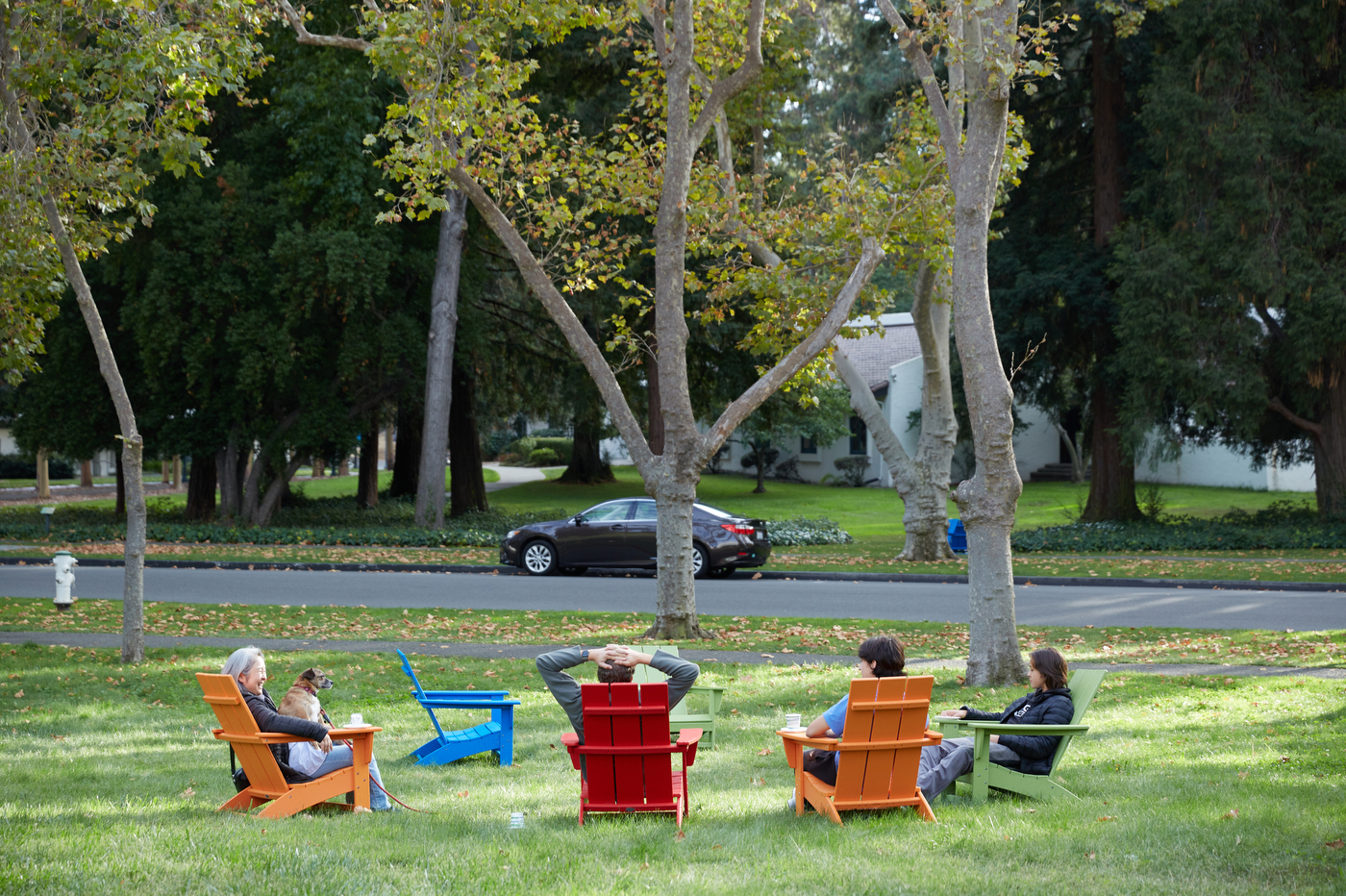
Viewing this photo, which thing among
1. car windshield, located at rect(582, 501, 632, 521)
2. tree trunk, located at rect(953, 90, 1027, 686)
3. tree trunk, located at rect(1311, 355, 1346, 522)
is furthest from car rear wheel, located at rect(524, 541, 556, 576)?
tree trunk, located at rect(1311, 355, 1346, 522)

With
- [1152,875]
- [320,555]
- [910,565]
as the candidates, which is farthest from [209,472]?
[1152,875]

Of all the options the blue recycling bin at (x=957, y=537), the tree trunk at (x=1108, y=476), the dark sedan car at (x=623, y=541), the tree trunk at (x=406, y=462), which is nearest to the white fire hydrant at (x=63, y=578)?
the dark sedan car at (x=623, y=541)

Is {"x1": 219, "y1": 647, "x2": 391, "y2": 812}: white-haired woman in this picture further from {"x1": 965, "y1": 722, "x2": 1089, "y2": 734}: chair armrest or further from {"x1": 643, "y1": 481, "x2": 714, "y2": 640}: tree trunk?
{"x1": 643, "y1": 481, "x2": 714, "y2": 640}: tree trunk

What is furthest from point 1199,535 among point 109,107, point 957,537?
point 109,107

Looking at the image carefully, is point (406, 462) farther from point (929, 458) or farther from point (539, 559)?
point (929, 458)

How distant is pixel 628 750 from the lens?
571cm

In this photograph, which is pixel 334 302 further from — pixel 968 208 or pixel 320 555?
pixel 968 208

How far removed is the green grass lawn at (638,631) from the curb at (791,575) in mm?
5216

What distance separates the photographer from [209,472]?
32.7 metres

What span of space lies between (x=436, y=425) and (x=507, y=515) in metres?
5.21

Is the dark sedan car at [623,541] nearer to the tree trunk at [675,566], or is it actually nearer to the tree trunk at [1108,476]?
the tree trunk at [675,566]

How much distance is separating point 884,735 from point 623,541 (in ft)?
49.3

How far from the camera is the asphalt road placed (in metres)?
15.4

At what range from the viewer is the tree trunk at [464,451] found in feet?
113
